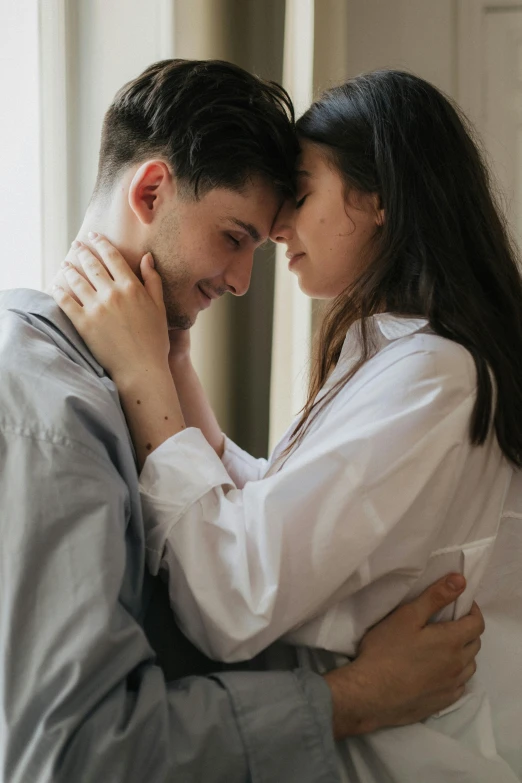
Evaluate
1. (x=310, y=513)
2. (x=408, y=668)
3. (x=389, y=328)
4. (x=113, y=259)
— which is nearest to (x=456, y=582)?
(x=408, y=668)

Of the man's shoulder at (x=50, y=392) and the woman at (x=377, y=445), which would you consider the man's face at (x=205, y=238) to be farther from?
the man's shoulder at (x=50, y=392)

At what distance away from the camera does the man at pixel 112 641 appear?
35.1 inches

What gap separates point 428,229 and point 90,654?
733mm

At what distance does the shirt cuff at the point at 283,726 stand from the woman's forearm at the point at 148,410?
1.00 ft

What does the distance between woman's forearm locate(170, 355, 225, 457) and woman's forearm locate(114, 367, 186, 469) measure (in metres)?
0.44

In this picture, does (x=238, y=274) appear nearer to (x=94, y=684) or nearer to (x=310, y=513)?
(x=310, y=513)

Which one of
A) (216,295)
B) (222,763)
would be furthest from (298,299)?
(222,763)

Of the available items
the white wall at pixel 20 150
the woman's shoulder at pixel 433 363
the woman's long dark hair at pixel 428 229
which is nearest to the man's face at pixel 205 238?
the woman's long dark hair at pixel 428 229

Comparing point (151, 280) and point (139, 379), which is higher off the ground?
point (151, 280)

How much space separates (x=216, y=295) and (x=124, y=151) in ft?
0.86

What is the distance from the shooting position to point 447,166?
1.29 meters

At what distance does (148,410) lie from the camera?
45.5 inches

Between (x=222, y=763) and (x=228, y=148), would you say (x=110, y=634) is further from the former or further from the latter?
(x=228, y=148)

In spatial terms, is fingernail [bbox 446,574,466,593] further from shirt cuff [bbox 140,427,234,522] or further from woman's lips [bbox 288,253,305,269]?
woman's lips [bbox 288,253,305,269]
